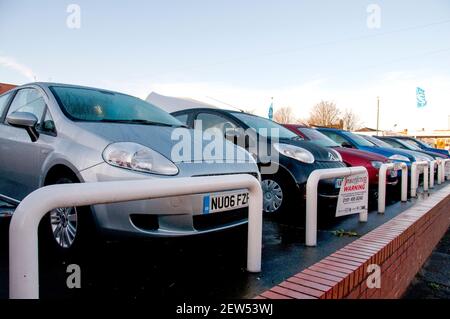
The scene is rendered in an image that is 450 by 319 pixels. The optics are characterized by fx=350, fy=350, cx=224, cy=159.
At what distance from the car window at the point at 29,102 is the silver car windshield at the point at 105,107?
17cm

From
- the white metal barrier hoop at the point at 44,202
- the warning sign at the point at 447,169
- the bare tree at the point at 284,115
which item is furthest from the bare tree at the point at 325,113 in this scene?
the white metal barrier hoop at the point at 44,202

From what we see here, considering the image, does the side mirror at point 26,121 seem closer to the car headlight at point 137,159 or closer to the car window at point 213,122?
the car headlight at point 137,159

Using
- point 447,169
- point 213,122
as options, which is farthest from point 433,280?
point 447,169

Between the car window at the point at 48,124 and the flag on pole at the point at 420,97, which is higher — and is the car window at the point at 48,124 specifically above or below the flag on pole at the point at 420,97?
below

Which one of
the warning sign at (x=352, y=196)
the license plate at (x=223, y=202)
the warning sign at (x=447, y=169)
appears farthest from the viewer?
the warning sign at (x=447, y=169)

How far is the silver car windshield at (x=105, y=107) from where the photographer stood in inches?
124

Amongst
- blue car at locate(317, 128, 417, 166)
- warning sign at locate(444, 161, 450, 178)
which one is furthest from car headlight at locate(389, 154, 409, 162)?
warning sign at locate(444, 161, 450, 178)

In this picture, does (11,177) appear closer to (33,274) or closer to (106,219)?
(106,219)

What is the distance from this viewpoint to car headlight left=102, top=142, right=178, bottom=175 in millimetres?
2520

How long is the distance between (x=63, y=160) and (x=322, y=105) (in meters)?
54.8

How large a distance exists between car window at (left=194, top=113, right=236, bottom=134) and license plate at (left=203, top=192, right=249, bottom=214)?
6.48ft

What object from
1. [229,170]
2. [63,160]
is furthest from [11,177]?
[229,170]

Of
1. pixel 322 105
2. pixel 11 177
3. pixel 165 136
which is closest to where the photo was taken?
pixel 165 136
